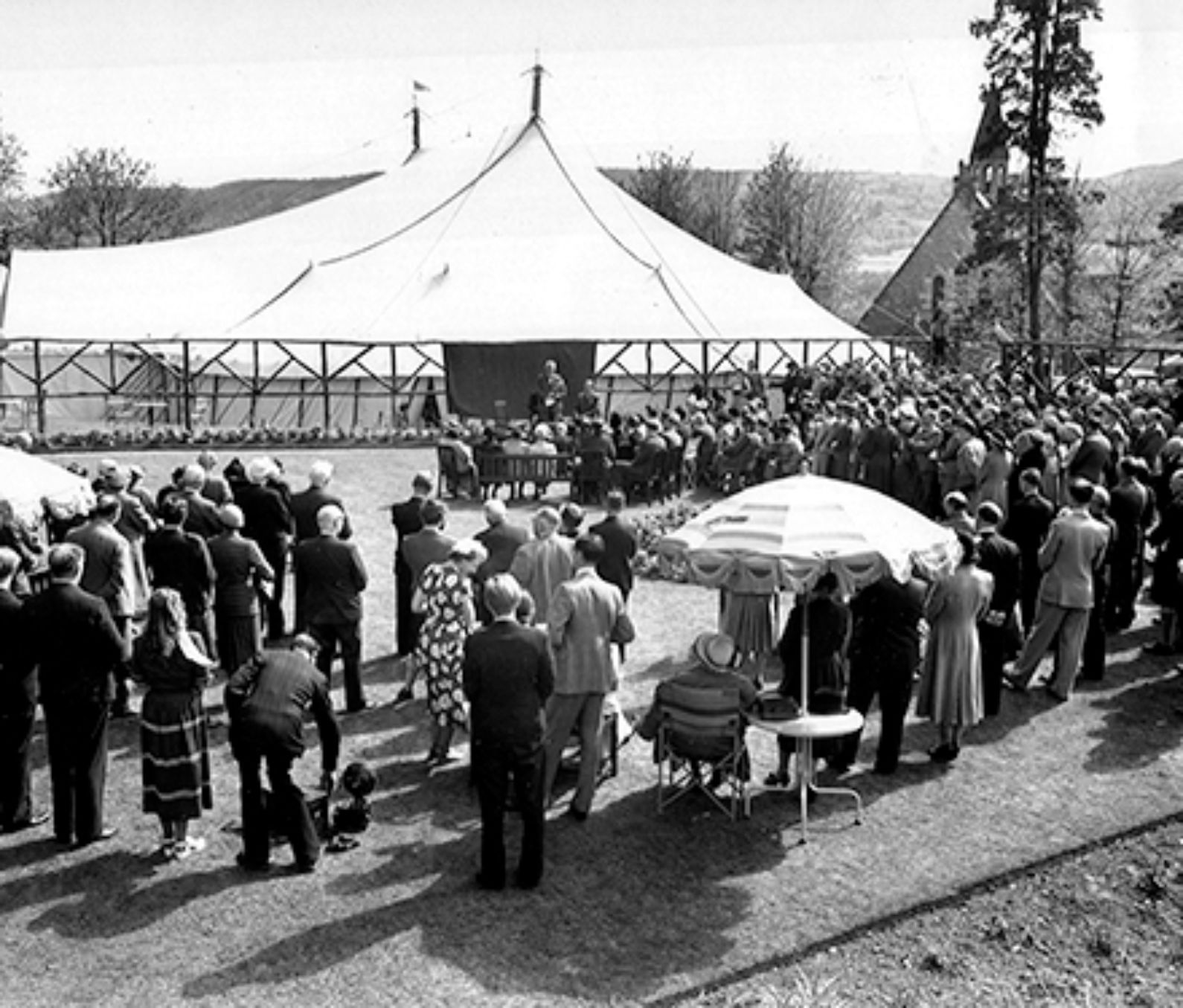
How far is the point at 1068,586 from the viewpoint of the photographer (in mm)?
9688

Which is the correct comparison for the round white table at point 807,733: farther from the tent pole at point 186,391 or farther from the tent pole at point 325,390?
the tent pole at point 186,391

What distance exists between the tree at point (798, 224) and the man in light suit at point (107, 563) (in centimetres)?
5561

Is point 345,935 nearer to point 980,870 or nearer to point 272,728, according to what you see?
point 272,728

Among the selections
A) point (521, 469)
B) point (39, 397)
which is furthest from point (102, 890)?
point (39, 397)

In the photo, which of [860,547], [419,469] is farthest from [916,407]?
[860,547]

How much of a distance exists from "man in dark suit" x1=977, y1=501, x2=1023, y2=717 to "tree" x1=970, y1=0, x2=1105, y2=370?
19.9m

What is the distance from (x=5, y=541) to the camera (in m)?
9.67

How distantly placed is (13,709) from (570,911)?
336 centimetres

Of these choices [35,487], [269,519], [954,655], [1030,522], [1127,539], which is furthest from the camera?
[1127,539]

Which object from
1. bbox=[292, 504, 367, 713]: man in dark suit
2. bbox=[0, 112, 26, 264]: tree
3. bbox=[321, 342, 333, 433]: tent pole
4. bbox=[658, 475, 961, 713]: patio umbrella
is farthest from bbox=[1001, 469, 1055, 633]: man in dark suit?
bbox=[0, 112, 26, 264]: tree

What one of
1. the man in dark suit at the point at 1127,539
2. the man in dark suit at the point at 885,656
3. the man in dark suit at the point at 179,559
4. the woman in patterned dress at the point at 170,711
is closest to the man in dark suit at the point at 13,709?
the woman in patterned dress at the point at 170,711

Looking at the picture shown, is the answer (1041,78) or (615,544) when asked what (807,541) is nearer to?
(615,544)

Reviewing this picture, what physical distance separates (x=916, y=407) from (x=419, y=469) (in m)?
7.60

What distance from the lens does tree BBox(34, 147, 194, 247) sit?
234ft
